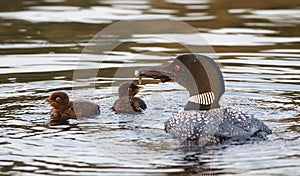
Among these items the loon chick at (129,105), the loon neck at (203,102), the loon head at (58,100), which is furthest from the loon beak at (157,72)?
the loon head at (58,100)

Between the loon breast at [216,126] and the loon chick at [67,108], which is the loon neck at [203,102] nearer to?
the loon breast at [216,126]

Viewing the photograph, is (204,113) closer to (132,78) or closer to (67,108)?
(67,108)

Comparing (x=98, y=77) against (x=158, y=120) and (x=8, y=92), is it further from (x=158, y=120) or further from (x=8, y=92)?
(x=158, y=120)

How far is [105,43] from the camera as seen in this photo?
1259 cm

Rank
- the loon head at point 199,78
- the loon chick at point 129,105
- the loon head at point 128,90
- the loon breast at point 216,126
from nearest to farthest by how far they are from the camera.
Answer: the loon breast at point 216,126 → the loon head at point 199,78 → the loon chick at point 129,105 → the loon head at point 128,90

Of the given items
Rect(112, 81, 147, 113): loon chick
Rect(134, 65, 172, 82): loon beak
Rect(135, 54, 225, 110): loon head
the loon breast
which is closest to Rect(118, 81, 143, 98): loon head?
Rect(112, 81, 147, 113): loon chick

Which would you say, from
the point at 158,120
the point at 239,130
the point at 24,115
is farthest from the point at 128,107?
the point at 239,130

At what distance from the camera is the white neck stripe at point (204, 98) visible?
8188 millimetres

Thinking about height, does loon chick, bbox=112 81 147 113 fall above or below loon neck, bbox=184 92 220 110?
below

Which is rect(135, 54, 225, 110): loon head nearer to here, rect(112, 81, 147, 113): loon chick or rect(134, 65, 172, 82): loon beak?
rect(134, 65, 172, 82): loon beak

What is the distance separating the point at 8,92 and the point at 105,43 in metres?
3.22

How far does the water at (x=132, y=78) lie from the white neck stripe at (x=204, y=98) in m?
0.43

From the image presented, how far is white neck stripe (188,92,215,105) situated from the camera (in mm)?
8188

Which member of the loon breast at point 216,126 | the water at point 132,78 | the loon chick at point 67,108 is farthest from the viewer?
the loon chick at point 67,108
